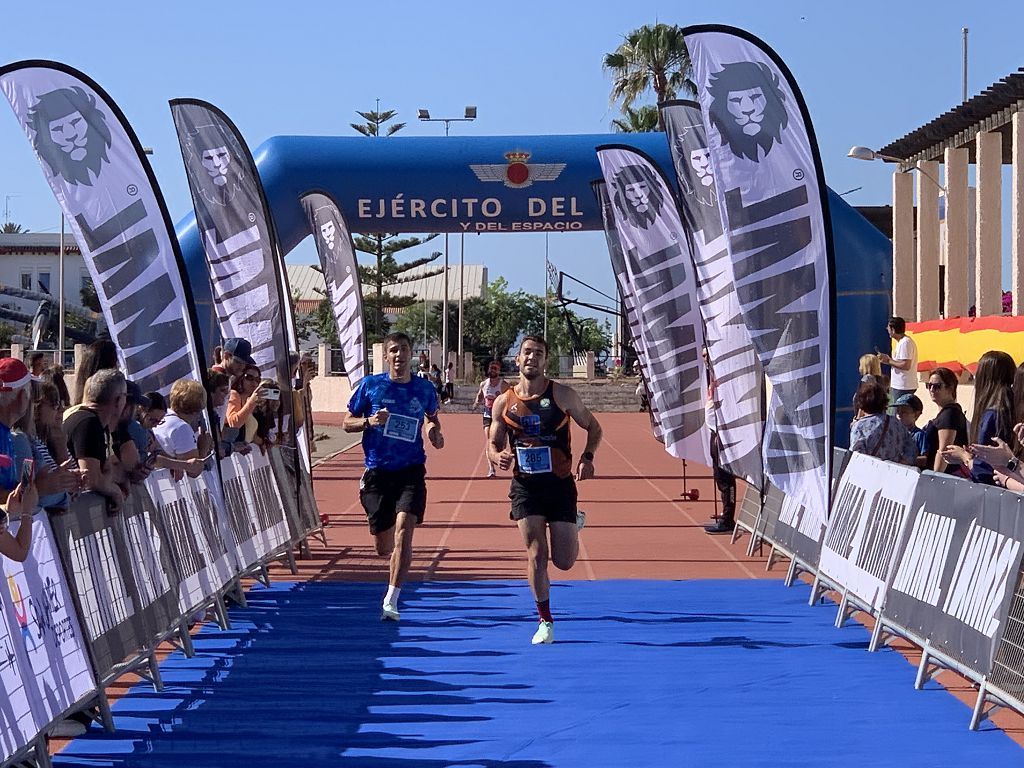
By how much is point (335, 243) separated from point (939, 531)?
13628 millimetres

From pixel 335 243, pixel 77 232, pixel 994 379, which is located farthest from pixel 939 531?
pixel 335 243

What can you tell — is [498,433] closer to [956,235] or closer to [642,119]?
[956,235]

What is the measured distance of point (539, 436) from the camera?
9.92 meters

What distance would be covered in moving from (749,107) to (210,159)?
5.39m

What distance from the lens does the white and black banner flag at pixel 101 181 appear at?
1080 centimetres

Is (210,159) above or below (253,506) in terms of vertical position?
above

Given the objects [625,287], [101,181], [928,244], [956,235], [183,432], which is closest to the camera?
[183,432]

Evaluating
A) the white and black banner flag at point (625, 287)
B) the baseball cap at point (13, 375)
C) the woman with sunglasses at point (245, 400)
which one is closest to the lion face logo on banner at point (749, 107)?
the woman with sunglasses at point (245, 400)

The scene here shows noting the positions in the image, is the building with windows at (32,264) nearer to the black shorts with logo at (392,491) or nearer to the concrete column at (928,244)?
the concrete column at (928,244)

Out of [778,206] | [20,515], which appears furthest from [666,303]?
[20,515]

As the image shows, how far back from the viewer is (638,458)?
31047 mm

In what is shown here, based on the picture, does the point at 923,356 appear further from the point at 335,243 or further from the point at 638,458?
the point at 335,243

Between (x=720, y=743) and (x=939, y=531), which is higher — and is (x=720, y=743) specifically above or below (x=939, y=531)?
below

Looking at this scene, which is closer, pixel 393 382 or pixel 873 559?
pixel 873 559
